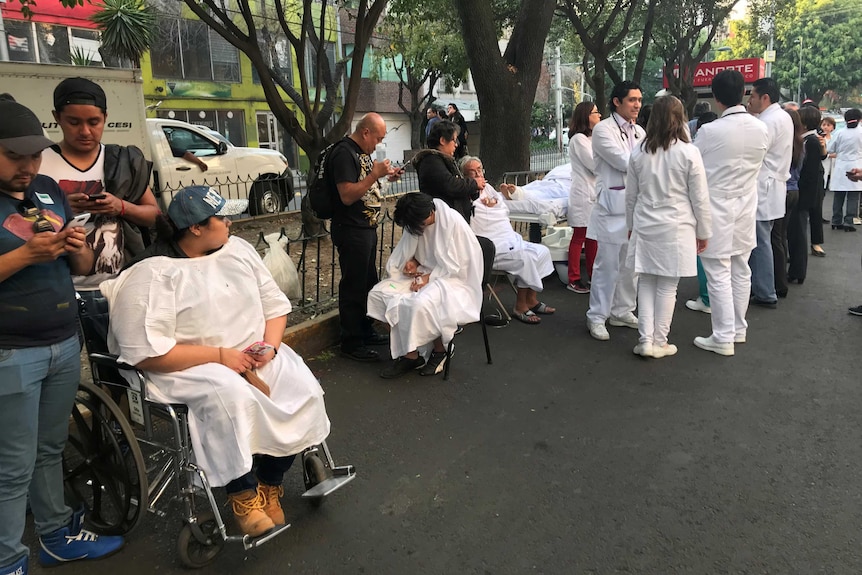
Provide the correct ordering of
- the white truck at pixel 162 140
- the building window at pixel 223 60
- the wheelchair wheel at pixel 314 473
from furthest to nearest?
1. the building window at pixel 223 60
2. the white truck at pixel 162 140
3. the wheelchair wheel at pixel 314 473

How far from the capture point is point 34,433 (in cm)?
229

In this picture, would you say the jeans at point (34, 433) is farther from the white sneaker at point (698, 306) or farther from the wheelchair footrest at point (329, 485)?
the white sneaker at point (698, 306)

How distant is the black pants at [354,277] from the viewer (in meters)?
4.74

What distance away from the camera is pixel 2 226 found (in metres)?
2.14

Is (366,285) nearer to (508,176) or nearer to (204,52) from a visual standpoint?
(508,176)

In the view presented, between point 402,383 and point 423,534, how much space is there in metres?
1.71

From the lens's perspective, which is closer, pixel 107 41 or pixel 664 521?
pixel 664 521

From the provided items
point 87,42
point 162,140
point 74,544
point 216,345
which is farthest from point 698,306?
point 87,42

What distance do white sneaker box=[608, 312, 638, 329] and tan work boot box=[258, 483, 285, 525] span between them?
3680mm

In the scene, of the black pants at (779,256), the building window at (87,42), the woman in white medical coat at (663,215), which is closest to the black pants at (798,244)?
the black pants at (779,256)

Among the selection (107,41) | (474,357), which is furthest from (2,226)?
(107,41)

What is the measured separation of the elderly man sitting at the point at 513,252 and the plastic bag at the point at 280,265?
1632 mm

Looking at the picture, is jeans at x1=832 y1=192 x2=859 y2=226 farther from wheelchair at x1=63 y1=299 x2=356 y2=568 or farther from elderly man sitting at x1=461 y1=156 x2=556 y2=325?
wheelchair at x1=63 y1=299 x2=356 y2=568

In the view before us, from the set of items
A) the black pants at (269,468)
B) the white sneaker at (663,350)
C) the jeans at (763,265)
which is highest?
the jeans at (763,265)
